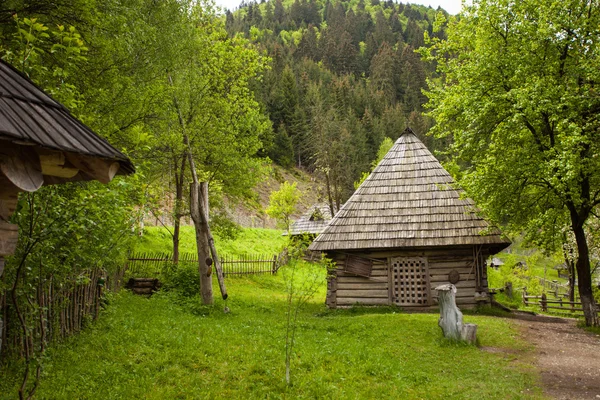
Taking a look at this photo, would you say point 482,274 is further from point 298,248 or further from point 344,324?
point 298,248

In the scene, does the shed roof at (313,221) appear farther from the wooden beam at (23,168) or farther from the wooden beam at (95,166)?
the wooden beam at (23,168)

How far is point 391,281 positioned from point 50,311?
11641 millimetres

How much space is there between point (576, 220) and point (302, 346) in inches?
387

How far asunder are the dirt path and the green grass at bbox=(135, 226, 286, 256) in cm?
1230

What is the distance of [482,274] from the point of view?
15758mm

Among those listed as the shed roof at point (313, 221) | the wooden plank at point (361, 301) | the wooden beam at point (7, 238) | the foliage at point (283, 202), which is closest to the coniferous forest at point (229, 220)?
the wooden beam at point (7, 238)

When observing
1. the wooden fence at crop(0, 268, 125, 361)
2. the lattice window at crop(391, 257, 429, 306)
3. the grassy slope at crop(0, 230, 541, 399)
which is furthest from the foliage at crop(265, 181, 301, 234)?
the wooden fence at crop(0, 268, 125, 361)

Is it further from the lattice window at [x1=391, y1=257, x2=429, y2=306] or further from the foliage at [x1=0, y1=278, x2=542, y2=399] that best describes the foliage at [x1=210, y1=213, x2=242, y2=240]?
the lattice window at [x1=391, y1=257, x2=429, y2=306]

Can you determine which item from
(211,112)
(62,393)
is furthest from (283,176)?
(62,393)

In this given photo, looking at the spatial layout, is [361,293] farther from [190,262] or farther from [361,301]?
[190,262]

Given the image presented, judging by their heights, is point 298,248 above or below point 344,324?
above

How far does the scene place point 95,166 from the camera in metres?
2.97

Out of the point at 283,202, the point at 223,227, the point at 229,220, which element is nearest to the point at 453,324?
the point at 223,227

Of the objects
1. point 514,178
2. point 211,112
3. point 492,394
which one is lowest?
point 492,394
